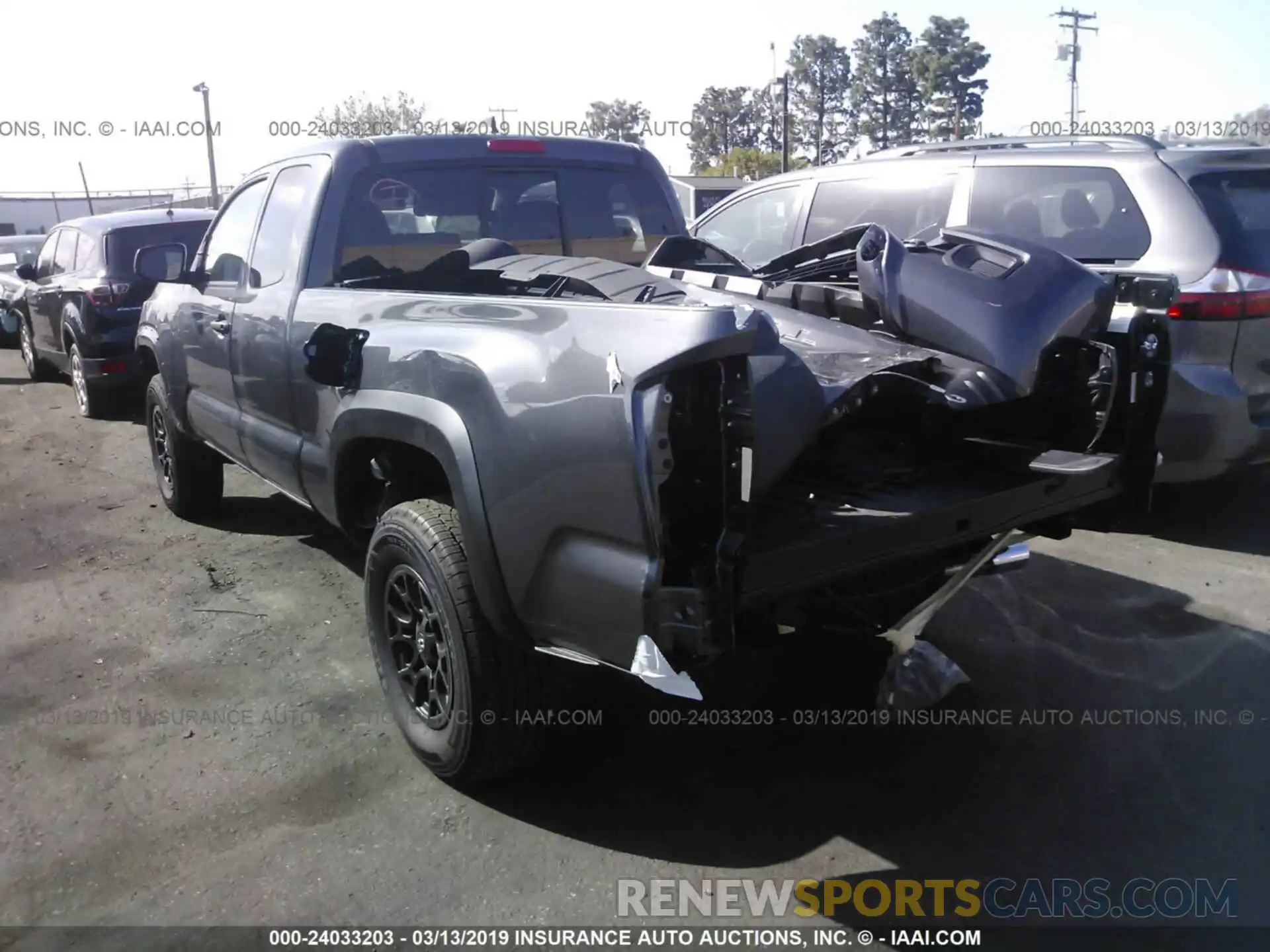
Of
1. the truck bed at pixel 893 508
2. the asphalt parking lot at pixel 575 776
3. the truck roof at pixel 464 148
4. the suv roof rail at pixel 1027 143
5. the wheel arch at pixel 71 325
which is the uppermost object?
the suv roof rail at pixel 1027 143

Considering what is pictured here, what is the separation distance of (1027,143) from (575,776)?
15.2ft

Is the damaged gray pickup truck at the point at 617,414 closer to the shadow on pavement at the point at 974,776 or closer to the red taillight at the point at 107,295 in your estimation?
the shadow on pavement at the point at 974,776

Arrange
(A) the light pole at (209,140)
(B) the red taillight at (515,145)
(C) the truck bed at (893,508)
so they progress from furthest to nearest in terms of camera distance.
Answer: (A) the light pole at (209,140)
(B) the red taillight at (515,145)
(C) the truck bed at (893,508)

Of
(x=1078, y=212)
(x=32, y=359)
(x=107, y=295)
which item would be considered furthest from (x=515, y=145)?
(x=32, y=359)

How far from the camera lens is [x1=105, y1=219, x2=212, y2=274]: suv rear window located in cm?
899

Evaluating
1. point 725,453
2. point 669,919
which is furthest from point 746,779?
point 725,453

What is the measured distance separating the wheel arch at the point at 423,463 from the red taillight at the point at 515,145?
149cm

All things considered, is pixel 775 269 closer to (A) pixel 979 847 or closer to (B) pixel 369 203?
(B) pixel 369 203

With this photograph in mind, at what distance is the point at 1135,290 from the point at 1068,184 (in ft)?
7.57

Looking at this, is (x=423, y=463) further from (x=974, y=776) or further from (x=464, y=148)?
(x=974, y=776)

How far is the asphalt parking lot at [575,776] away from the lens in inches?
114

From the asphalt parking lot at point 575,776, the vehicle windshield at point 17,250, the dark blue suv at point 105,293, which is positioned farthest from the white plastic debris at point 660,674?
the vehicle windshield at point 17,250

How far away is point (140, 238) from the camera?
9078 mm

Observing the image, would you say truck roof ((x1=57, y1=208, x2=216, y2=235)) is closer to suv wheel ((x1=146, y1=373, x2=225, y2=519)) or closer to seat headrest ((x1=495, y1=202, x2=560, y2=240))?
suv wheel ((x1=146, y1=373, x2=225, y2=519))
